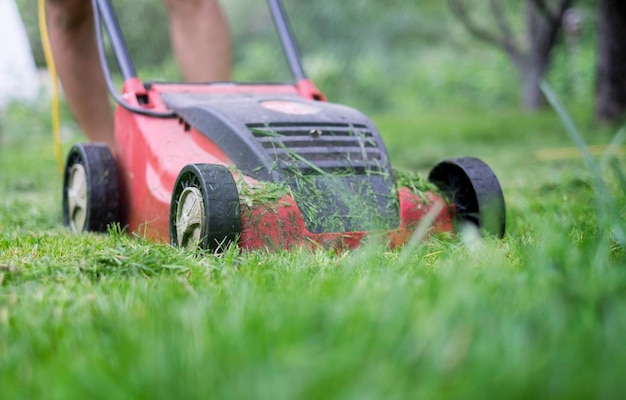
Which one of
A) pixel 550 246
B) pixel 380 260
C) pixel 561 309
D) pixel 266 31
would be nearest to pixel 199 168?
pixel 380 260

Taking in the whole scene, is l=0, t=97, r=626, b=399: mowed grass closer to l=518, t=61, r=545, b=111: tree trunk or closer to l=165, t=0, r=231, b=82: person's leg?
l=165, t=0, r=231, b=82: person's leg

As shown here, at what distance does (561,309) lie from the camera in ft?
2.85

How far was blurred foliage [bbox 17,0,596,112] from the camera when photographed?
31.7ft

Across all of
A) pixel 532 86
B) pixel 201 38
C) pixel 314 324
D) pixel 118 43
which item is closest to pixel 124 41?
pixel 118 43

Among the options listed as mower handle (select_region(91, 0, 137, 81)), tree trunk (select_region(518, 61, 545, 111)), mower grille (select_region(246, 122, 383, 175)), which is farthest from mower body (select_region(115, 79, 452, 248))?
tree trunk (select_region(518, 61, 545, 111))

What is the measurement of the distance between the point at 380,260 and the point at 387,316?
58 centimetres

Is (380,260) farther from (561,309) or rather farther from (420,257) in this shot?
(561,309)

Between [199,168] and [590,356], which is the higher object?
[199,168]

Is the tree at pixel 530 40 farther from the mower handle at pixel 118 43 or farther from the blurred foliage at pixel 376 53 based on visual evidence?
the mower handle at pixel 118 43

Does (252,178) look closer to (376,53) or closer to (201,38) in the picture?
(201,38)

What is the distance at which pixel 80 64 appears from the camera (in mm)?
2840

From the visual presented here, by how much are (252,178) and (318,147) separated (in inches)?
8.0

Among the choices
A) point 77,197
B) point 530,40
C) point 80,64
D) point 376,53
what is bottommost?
point 77,197

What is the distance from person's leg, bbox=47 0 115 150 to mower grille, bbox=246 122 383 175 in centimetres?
119
